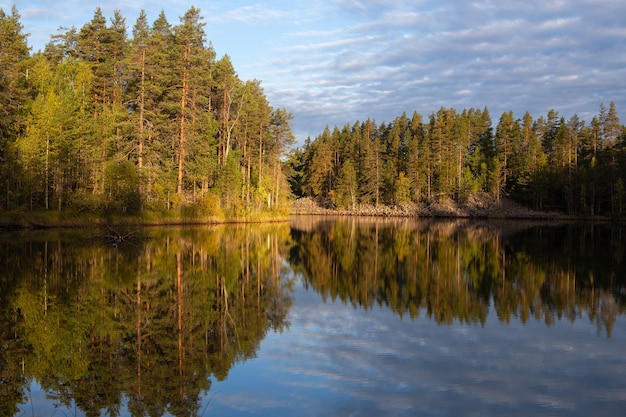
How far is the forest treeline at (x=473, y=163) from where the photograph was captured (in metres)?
85.2

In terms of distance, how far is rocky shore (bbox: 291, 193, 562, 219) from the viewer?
8806cm

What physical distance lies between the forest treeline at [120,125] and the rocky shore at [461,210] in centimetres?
4177

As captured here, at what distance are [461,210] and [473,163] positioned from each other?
45.9 ft

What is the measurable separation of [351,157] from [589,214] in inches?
1897

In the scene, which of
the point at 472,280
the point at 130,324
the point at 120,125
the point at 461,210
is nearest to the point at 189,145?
the point at 120,125

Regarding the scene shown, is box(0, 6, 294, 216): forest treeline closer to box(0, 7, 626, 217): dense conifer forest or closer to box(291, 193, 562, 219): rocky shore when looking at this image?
box(0, 7, 626, 217): dense conifer forest

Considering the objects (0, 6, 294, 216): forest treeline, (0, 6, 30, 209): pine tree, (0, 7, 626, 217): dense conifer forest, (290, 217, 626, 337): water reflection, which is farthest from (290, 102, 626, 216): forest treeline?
(290, 217, 626, 337): water reflection

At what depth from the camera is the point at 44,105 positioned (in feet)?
131

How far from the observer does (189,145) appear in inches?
1861

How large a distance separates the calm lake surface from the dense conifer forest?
20.2 metres

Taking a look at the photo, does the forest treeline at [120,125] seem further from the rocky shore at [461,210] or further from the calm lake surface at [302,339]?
the rocky shore at [461,210]

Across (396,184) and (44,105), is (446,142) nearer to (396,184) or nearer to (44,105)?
(396,184)

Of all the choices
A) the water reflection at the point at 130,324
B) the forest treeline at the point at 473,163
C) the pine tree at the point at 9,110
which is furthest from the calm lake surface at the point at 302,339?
Answer: the forest treeline at the point at 473,163

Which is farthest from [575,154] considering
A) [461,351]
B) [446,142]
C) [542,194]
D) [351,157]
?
[461,351]
